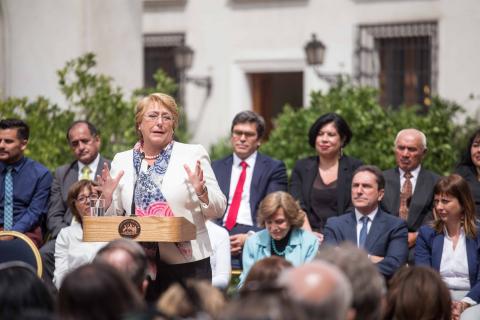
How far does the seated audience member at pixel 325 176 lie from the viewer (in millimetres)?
9133

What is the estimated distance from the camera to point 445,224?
26.8 ft

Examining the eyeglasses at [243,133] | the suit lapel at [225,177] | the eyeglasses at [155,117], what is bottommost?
the suit lapel at [225,177]

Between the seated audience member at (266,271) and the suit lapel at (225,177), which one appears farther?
the suit lapel at (225,177)

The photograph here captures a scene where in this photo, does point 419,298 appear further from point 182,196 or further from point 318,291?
point 182,196

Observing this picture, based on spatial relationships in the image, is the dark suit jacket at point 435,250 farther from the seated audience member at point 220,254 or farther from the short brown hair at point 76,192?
the short brown hair at point 76,192

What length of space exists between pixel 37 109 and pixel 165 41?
27.4 feet

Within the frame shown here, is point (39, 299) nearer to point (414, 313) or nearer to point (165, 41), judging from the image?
point (414, 313)

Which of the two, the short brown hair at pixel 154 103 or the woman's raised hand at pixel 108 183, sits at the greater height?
the short brown hair at pixel 154 103

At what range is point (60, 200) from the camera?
9.45 m

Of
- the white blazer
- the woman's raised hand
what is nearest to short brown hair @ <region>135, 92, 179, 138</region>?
the white blazer

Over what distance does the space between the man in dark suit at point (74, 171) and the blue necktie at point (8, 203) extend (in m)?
0.38

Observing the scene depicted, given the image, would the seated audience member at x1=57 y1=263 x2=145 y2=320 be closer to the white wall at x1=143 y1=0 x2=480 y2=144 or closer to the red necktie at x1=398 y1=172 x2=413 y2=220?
the red necktie at x1=398 y1=172 x2=413 y2=220

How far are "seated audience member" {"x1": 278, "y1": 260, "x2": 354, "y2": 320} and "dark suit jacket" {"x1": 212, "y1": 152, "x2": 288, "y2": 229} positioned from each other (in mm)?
5286

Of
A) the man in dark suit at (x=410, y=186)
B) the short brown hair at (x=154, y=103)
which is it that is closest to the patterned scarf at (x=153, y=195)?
the short brown hair at (x=154, y=103)
